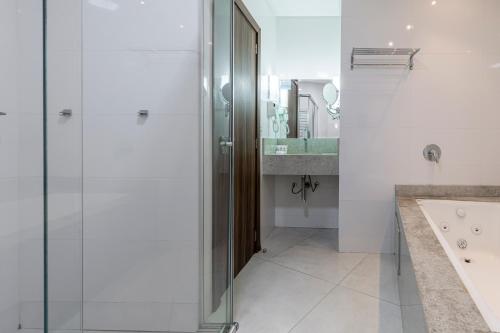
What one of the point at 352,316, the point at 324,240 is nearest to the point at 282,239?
the point at 324,240

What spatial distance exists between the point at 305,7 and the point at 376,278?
9.22 feet

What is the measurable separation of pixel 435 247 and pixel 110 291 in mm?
1656

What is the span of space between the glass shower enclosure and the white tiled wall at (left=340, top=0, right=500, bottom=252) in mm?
1545

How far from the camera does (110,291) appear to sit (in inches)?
68.3

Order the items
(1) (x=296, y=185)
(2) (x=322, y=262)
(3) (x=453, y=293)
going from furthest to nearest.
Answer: (1) (x=296, y=185)
(2) (x=322, y=262)
(3) (x=453, y=293)

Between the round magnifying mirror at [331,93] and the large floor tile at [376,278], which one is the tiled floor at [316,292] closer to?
the large floor tile at [376,278]

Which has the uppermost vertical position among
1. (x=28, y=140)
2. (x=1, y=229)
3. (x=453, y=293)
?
(x=28, y=140)

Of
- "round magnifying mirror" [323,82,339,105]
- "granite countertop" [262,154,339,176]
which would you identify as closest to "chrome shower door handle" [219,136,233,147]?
"granite countertop" [262,154,339,176]

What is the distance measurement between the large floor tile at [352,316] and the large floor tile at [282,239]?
2.92ft

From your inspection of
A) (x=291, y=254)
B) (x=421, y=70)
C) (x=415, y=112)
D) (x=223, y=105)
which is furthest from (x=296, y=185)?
(x=223, y=105)

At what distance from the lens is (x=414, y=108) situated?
2768 mm

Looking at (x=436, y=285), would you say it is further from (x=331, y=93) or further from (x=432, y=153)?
(x=331, y=93)

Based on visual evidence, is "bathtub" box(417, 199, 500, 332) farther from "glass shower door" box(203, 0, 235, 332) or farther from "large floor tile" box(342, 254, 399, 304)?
"glass shower door" box(203, 0, 235, 332)

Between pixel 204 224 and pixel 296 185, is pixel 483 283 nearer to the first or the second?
pixel 204 224
